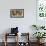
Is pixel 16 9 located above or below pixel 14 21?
above

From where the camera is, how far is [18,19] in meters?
→ 7.19

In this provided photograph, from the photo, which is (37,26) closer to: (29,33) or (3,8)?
(29,33)

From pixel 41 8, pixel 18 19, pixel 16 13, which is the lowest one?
pixel 18 19

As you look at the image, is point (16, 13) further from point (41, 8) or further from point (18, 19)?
point (41, 8)

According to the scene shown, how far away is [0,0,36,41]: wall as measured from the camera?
23.3 ft

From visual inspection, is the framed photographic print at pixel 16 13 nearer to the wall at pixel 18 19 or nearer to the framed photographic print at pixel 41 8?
the wall at pixel 18 19

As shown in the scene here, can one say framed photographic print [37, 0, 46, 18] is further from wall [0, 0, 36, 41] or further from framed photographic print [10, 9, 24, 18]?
framed photographic print [10, 9, 24, 18]

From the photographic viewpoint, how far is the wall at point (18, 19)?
280 inches

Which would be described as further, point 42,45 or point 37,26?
point 37,26

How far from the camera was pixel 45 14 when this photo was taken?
7.18 meters

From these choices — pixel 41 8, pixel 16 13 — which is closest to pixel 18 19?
pixel 16 13

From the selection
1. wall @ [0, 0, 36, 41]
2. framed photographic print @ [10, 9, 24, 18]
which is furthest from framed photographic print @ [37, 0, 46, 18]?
framed photographic print @ [10, 9, 24, 18]

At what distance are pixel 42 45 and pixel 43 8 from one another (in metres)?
1.74

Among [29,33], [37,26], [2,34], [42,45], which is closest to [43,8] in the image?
[37,26]
